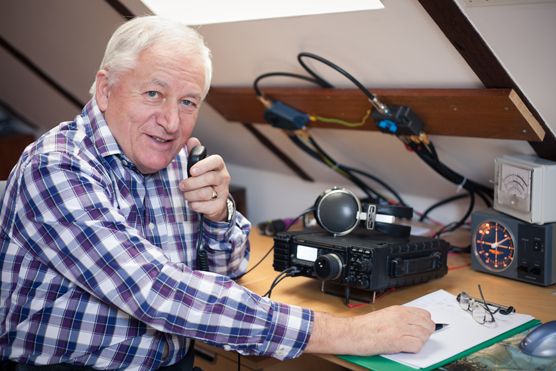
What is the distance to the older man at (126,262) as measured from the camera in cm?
134

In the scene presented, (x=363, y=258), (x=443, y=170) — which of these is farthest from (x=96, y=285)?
(x=443, y=170)

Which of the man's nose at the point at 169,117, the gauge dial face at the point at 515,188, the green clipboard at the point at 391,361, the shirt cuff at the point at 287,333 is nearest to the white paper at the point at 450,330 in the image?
the green clipboard at the point at 391,361

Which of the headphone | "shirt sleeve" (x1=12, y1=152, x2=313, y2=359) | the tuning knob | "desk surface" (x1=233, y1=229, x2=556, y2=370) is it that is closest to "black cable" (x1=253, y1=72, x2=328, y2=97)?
the headphone

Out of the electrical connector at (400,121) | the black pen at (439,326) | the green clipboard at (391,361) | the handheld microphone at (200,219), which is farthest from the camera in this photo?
the electrical connector at (400,121)

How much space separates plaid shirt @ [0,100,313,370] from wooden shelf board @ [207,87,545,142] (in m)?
0.79

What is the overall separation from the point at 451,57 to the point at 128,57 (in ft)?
2.71

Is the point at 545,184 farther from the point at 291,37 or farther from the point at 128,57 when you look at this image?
the point at 128,57

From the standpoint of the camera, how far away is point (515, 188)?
1850 mm

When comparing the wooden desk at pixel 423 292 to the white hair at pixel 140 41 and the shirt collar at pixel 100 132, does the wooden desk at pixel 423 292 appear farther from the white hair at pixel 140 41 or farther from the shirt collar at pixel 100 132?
the white hair at pixel 140 41

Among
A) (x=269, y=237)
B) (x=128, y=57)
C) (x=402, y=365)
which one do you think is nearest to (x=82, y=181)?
(x=128, y=57)

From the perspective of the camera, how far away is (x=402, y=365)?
1334 mm

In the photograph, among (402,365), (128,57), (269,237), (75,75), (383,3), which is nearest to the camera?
(402,365)

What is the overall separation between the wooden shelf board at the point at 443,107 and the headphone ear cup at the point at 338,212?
38 centimetres

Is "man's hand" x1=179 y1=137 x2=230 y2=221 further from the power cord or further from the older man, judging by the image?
the power cord
